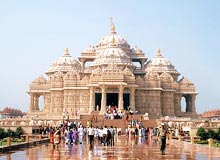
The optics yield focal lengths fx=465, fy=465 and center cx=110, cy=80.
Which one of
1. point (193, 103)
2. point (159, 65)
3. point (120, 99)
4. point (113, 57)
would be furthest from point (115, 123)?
point (159, 65)

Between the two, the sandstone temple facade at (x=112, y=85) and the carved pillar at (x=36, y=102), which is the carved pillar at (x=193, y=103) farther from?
the carved pillar at (x=36, y=102)

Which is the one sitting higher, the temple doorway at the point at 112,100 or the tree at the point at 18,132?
the temple doorway at the point at 112,100

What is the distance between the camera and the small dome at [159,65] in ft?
291

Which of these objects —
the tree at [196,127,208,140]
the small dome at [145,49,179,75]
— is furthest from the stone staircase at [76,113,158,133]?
the small dome at [145,49,179,75]

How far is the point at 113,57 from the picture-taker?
81875mm

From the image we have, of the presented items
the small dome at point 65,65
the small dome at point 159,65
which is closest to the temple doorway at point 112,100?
the small dome at point 159,65

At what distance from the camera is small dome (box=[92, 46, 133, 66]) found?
266 feet

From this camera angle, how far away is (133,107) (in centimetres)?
7231

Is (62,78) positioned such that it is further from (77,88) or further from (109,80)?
(109,80)

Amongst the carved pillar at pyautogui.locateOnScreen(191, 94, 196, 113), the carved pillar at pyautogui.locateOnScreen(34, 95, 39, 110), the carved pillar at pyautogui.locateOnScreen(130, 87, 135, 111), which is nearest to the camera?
the carved pillar at pyautogui.locateOnScreen(130, 87, 135, 111)

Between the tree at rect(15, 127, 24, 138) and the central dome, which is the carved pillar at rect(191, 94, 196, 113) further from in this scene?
the tree at rect(15, 127, 24, 138)

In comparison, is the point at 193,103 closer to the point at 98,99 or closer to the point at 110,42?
the point at 98,99

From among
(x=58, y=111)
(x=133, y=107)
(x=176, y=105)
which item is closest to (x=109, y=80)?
(x=133, y=107)

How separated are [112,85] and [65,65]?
20.9 metres
